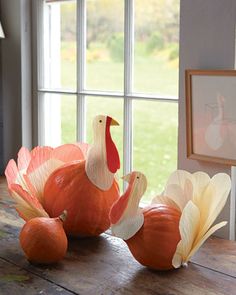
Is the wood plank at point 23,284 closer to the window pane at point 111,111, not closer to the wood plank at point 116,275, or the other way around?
the wood plank at point 116,275

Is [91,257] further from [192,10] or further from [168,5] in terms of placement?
[168,5]

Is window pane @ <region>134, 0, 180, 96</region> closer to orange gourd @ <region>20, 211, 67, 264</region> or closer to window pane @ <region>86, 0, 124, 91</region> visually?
window pane @ <region>86, 0, 124, 91</region>

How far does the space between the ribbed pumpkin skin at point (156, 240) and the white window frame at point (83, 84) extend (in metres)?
0.45

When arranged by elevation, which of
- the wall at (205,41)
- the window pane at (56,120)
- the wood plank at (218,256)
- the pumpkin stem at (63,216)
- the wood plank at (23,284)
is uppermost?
the wall at (205,41)

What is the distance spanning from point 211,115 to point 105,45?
1.56 ft

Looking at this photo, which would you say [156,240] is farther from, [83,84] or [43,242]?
[83,84]

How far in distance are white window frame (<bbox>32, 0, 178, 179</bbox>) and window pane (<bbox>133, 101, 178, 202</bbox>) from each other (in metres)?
0.02

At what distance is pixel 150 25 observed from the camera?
1.32m

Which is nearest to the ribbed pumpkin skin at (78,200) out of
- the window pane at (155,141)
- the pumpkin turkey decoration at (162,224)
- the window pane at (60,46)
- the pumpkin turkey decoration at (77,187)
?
the pumpkin turkey decoration at (77,187)

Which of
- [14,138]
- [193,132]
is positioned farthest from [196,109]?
[14,138]

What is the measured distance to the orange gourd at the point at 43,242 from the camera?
909 millimetres

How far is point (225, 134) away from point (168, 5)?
403mm

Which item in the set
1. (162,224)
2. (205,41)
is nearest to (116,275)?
(162,224)

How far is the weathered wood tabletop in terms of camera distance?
2.70 ft
